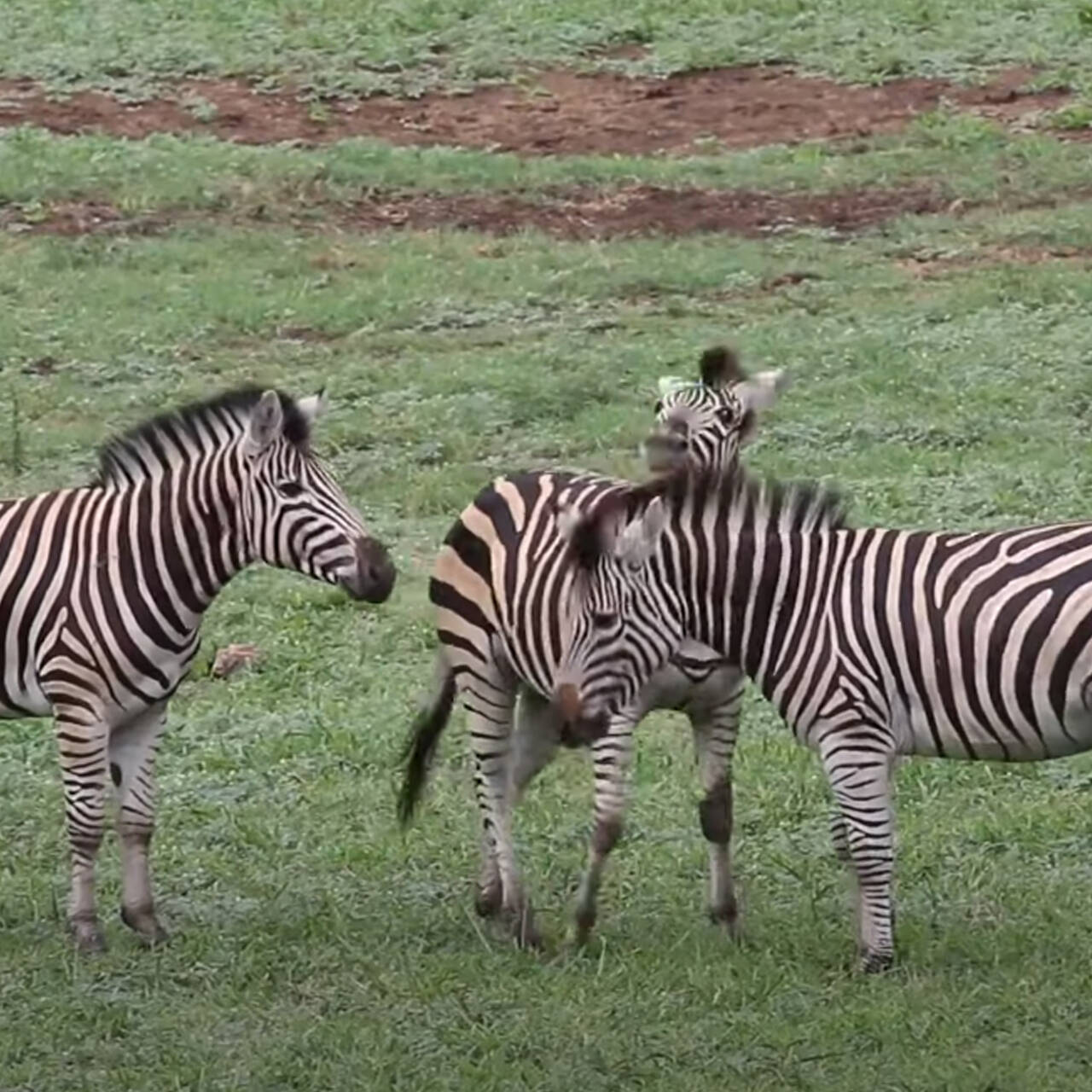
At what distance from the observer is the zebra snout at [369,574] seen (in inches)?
311

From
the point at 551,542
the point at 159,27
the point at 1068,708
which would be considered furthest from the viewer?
the point at 159,27

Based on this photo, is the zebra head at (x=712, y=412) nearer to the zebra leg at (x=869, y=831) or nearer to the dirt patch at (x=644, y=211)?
the zebra leg at (x=869, y=831)

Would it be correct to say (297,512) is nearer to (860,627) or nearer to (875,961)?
→ (860,627)

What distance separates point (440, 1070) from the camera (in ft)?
21.7

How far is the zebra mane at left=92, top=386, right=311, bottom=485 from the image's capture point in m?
7.97

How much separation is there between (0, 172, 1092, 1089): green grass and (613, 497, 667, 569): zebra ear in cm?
124

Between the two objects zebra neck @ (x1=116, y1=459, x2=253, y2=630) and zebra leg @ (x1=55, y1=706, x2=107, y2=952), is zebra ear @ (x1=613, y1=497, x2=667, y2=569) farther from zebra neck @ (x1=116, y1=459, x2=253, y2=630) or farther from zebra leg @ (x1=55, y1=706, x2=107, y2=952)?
zebra leg @ (x1=55, y1=706, x2=107, y2=952)

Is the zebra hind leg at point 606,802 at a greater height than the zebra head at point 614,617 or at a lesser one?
lesser

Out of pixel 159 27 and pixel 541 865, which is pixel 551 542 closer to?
pixel 541 865

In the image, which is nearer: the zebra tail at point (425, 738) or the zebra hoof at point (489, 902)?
the zebra hoof at point (489, 902)

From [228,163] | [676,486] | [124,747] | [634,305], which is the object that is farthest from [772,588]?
[228,163]

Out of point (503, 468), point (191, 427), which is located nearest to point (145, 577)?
point (191, 427)

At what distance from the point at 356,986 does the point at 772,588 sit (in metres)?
1.77

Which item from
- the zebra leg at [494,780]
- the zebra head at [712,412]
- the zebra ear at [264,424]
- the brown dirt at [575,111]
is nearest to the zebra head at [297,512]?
the zebra ear at [264,424]
